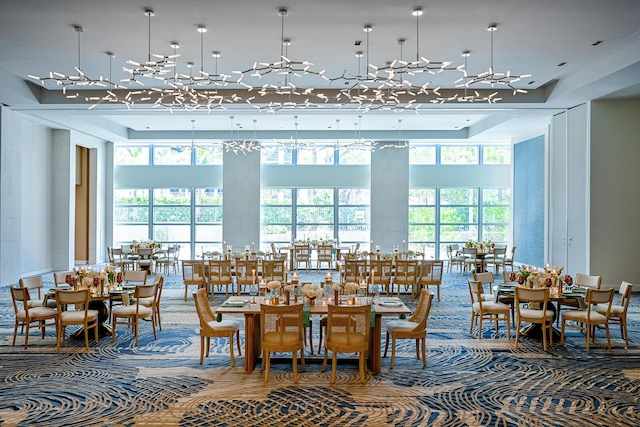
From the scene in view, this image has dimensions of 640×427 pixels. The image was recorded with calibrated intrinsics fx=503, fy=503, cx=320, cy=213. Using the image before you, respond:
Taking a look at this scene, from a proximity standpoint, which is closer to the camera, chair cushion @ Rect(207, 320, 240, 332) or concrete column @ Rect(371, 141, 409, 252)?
chair cushion @ Rect(207, 320, 240, 332)

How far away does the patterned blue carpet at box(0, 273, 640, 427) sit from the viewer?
4949 millimetres

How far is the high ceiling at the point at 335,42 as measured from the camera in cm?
763

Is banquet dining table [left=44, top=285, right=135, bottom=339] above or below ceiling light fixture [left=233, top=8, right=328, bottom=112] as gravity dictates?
below

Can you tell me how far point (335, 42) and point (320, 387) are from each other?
6312 mm

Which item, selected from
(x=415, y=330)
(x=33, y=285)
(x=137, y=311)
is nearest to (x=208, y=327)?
(x=137, y=311)

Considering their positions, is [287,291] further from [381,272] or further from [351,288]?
[381,272]

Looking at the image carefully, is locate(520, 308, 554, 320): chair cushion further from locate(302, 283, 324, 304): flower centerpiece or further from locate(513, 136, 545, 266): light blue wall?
locate(513, 136, 545, 266): light blue wall

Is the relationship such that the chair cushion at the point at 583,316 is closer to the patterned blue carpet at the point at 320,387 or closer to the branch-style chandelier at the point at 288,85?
the patterned blue carpet at the point at 320,387

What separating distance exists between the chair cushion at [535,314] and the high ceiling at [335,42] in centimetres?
458

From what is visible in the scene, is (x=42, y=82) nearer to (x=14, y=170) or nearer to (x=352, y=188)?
(x=14, y=170)

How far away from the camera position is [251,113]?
14766 mm

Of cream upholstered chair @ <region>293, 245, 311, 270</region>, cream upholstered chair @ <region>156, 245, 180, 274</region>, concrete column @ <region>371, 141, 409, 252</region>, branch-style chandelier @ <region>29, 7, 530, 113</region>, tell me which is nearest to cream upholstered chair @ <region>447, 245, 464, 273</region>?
concrete column @ <region>371, 141, 409, 252</region>

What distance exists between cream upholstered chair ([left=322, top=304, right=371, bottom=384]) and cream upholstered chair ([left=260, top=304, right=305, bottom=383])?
0.36 meters

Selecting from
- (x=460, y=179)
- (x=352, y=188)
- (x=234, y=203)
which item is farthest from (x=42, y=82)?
(x=460, y=179)
